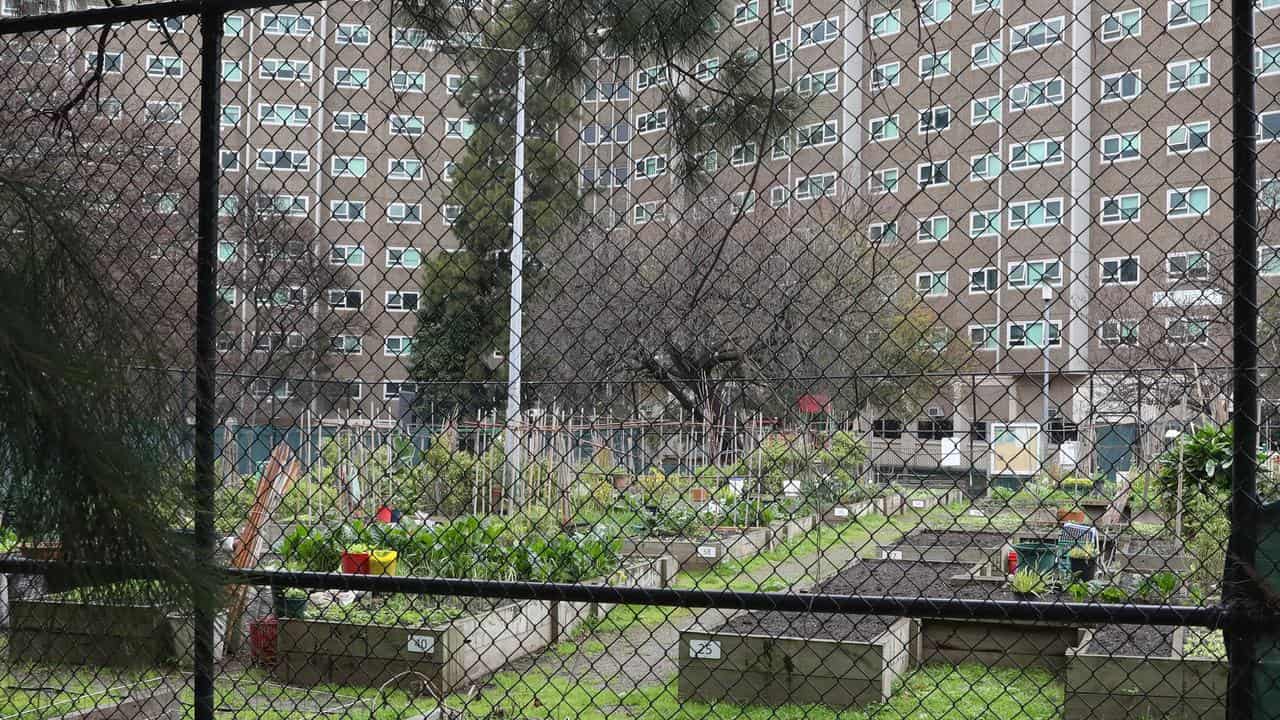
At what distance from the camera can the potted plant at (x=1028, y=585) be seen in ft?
23.5

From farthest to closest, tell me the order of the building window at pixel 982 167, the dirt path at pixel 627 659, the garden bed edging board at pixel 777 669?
the dirt path at pixel 627 659 < the garden bed edging board at pixel 777 669 < the building window at pixel 982 167

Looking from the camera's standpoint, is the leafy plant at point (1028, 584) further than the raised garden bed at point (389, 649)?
Yes

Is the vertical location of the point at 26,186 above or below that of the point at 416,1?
below

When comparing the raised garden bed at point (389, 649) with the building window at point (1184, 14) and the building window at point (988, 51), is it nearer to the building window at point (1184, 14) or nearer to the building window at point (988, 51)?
the building window at point (988, 51)

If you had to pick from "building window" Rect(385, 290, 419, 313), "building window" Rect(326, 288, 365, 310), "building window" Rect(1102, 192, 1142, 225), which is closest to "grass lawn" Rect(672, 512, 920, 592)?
"building window" Rect(385, 290, 419, 313)

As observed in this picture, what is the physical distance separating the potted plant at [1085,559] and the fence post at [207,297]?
7505mm

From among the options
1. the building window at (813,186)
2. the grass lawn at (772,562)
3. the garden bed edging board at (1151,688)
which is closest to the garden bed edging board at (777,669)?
the garden bed edging board at (1151,688)

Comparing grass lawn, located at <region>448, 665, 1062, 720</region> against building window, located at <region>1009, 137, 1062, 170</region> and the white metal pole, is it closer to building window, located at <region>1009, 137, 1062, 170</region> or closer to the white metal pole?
the white metal pole

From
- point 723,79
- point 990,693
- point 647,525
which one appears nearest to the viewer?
point 723,79

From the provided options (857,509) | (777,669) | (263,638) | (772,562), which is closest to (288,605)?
(263,638)

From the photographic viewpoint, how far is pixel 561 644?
6.58 metres

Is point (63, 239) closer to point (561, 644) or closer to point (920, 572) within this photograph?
point (561, 644)

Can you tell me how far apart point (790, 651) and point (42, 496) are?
421 centimetres

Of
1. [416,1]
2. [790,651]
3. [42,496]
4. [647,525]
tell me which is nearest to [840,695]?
[790,651]
